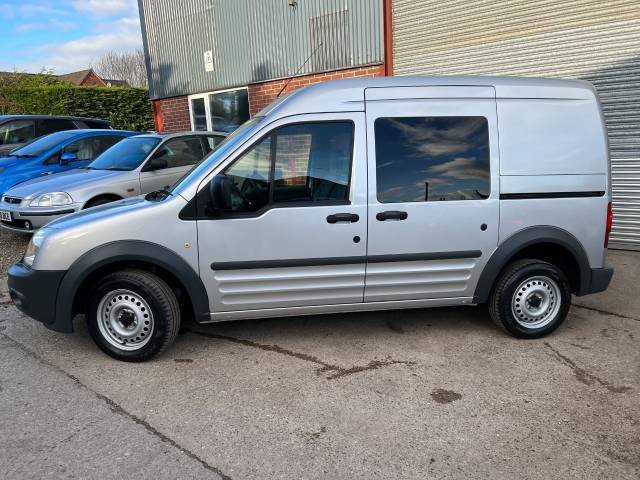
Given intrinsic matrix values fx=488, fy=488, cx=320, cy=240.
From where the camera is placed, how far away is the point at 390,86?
374cm

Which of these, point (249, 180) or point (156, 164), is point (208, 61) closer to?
point (156, 164)

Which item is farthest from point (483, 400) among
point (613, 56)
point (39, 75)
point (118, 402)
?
point (39, 75)

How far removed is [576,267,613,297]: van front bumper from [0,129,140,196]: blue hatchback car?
7.57 metres

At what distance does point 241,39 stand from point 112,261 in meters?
8.54

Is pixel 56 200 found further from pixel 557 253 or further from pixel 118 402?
pixel 557 253

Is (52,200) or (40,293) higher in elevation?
(52,200)

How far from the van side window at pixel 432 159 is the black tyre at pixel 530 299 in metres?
0.74

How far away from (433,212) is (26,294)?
3.09m

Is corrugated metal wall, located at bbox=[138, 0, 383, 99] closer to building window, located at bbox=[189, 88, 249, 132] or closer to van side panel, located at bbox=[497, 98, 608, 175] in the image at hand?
building window, located at bbox=[189, 88, 249, 132]

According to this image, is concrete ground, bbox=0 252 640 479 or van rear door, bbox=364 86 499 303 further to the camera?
van rear door, bbox=364 86 499 303

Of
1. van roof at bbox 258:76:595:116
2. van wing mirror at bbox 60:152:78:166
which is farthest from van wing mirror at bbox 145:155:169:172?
van roof at bbox 258:76:595:116

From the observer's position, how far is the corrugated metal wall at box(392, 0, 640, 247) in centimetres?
643

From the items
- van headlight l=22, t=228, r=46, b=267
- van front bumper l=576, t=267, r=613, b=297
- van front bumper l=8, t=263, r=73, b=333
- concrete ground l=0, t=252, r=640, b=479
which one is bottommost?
concrete ground l=0, t=252, r=640, b=479

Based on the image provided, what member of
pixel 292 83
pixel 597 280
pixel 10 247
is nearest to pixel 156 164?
pixel 10 247
